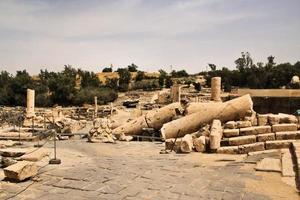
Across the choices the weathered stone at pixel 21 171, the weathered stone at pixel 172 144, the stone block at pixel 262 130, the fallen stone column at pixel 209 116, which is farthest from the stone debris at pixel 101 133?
the weathered stone at pixel 21 171

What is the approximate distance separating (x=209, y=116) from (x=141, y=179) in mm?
5576

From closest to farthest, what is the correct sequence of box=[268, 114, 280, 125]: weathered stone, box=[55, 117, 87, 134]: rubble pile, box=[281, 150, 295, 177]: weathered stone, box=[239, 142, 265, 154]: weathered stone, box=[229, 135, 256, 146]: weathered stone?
box=[281, 150, 295, 177]: weathered stone, box=[239, 142, 265, 154]: weathered stone, box=[229, 135, 256, 146]: weathered stone, box=[268, 114, 280, 125]: weathered stone, box=[55, 117, 87, 134]: rubble pile

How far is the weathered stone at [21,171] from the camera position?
6.86 m

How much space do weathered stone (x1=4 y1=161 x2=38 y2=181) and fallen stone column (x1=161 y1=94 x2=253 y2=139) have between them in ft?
20.7

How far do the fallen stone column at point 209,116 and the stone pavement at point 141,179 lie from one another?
7.70ft

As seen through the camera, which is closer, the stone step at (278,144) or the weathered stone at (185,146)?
the stone step at (278,144)

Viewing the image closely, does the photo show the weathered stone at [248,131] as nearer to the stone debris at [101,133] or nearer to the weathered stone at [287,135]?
the weathered stone at [287,135]

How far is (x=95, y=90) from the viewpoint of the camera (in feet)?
147

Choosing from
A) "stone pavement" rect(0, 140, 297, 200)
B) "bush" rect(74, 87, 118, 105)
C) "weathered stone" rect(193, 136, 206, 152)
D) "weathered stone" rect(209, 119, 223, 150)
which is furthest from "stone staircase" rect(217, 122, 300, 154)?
"bush" rect(74, 87, 118, 105)

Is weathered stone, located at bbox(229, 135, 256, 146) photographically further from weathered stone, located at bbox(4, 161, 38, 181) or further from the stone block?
weathered stone, located at bbox(4, 161, 38, 181)

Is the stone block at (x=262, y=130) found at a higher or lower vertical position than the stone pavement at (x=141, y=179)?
→ higher

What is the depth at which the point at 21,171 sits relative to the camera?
689cm

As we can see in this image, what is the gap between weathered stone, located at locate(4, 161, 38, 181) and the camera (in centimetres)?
686

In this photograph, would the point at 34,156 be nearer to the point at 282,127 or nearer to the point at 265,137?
the point at 265,137
